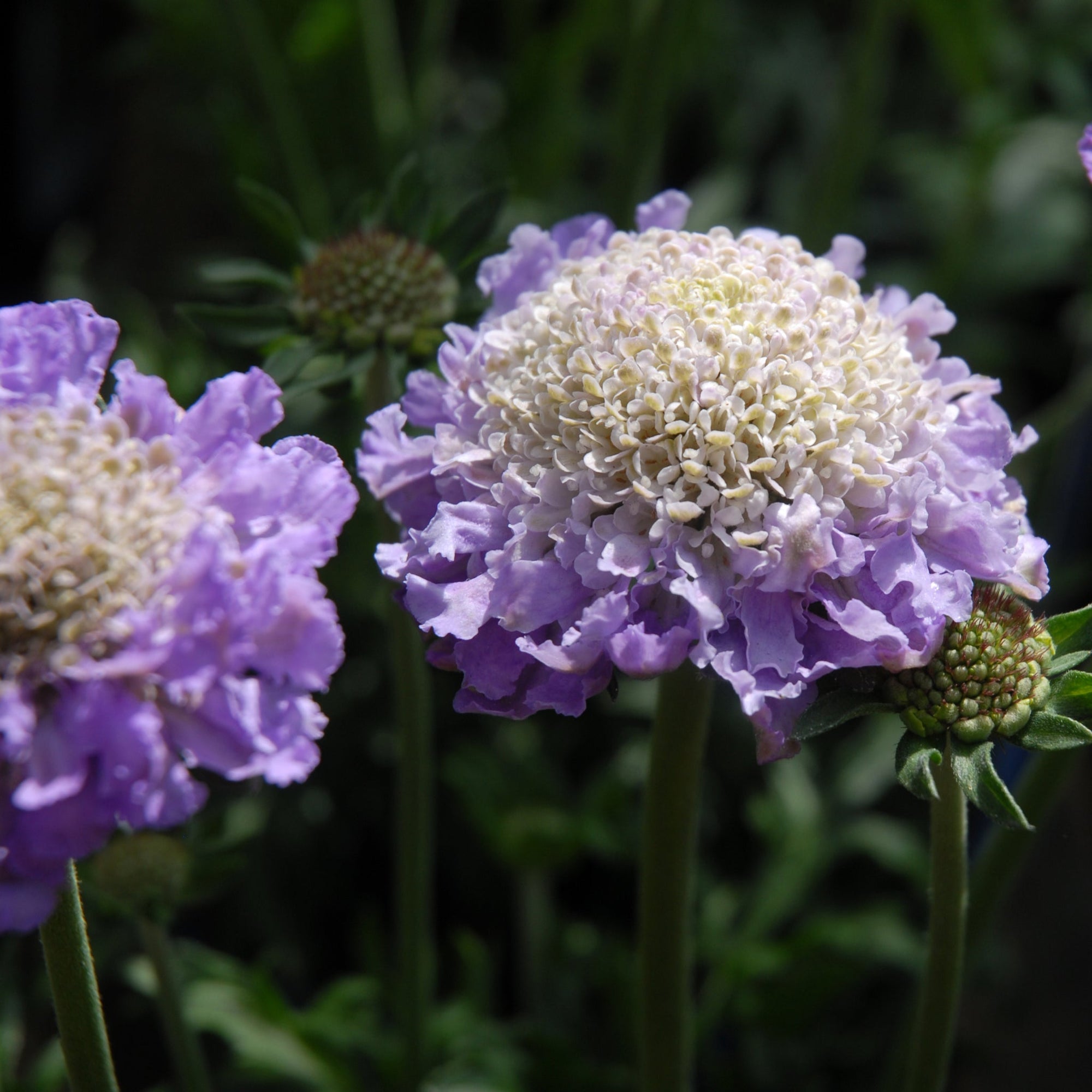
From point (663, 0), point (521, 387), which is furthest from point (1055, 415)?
point (521, 387)

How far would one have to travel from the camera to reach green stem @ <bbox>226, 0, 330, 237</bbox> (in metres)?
1.99

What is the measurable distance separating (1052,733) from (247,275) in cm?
89

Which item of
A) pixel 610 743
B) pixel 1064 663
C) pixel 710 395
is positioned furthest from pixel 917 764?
pixel 610 743

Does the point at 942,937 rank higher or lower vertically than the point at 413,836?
lower

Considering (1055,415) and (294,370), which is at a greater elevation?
(1055,415)

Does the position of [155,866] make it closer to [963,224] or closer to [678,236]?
[678,236]

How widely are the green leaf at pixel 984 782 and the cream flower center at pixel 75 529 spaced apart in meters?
0.58

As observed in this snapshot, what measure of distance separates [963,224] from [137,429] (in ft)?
6.68

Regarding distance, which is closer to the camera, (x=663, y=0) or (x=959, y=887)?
(x=959, y=887)

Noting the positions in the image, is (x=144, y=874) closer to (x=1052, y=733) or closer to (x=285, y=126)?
(x=1052, y=733)

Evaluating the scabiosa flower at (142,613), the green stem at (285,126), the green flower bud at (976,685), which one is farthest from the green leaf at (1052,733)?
the green stem at (285,126)

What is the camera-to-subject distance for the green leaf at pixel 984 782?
3.03 feet

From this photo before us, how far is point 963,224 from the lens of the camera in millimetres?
2529

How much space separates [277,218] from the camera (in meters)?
1.46
